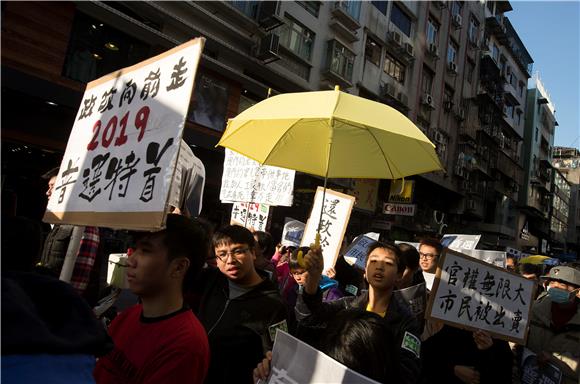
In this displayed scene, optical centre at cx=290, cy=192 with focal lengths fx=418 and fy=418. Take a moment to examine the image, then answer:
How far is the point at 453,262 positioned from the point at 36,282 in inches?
108

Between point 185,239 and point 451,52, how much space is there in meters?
26.8

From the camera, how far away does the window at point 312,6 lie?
15.6 m

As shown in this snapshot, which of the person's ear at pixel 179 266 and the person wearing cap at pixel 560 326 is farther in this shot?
the person wearing cap at pixel 560 326

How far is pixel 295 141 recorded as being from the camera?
13.2 ft

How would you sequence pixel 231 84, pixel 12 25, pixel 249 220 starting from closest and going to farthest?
1. pixel 249 220
2. pixel 12 25
3. pixel 231 84

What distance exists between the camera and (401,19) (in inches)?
829

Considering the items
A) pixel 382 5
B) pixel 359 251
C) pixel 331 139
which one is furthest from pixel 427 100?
pixel 331 139

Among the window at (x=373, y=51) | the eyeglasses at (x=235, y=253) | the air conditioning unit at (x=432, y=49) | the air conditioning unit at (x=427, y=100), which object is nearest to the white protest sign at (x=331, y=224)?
the eyeglasses at (x=235, y=253)

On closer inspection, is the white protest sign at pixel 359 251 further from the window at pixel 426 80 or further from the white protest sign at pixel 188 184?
the window at pixel 426 80

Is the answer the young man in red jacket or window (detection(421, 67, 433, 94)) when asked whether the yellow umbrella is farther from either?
window (detection(421, 67, 433, 94))

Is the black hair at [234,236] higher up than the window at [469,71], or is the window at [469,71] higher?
the window at [469,71]

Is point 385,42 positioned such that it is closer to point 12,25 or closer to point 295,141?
point 12,25

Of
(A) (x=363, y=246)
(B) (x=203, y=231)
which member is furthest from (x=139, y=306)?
(A) (x=363, y=246)

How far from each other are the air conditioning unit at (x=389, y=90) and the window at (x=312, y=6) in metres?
5.06
